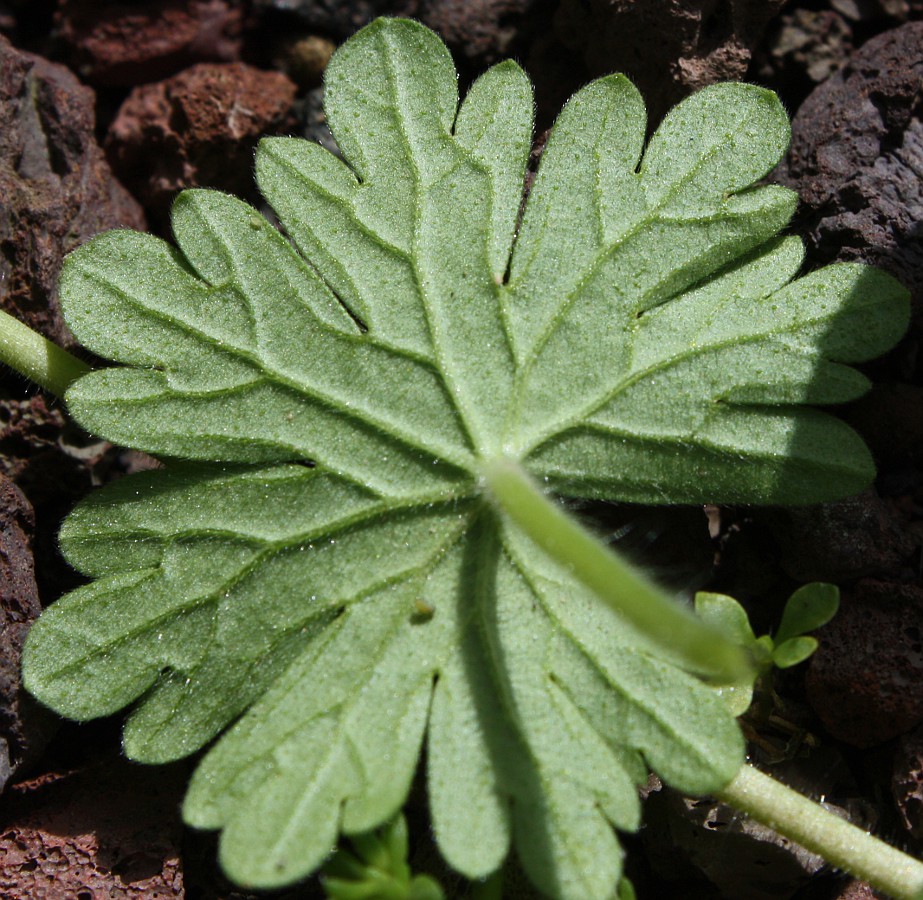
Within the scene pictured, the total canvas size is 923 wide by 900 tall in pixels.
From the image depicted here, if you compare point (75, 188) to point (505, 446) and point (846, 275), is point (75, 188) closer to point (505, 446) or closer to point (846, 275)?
point (505, 446)

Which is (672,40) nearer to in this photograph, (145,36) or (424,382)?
(424,382)

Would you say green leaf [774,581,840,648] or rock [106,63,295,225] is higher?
rock [106,63,295,225]

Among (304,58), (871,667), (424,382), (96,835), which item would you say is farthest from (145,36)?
(871,667)

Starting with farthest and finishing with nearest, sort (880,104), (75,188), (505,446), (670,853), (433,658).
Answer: (75,188) → (880,104) → (670,853) → (505,446) → (433,658)

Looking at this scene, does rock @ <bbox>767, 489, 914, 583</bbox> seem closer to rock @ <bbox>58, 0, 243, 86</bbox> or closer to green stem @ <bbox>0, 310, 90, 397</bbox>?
green stem @ <bbox>0, 310, 90, 397</bbox>

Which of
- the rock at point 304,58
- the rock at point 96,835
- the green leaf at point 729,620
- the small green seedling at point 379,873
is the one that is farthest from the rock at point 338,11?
the small green seedling at point 379,873

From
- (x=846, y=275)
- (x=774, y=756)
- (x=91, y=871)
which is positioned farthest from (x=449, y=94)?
(x=91, y=871)

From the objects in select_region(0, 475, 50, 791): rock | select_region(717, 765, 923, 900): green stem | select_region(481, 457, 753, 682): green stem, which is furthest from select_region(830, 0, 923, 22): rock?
select_region(0, 475, 50, 791): rock
